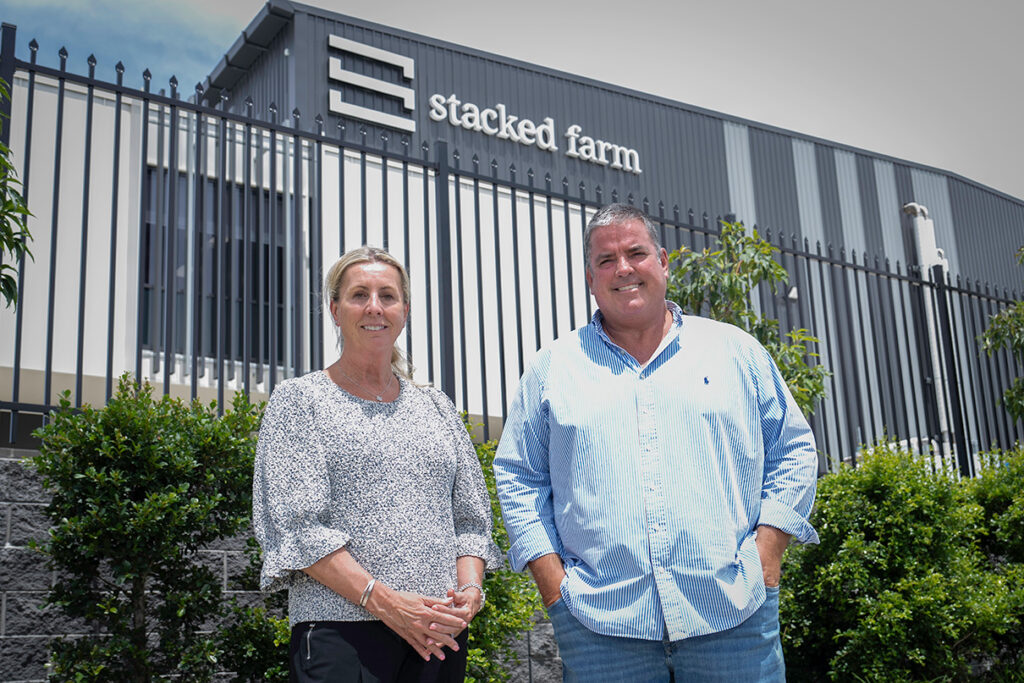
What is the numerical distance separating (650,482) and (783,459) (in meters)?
0.39

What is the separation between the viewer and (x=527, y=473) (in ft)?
7.86

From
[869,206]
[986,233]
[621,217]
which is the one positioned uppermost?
[869,206]

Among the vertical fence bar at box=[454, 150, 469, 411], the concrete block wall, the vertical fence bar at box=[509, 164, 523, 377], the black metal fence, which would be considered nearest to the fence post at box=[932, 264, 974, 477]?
the black metal fence

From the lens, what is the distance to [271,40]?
15359mm

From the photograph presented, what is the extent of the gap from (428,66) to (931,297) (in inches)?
449

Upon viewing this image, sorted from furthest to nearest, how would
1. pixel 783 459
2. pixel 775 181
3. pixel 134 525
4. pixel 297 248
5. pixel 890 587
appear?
pixel 775 181 → pixel 297 248 → pixel 890 587 → pixel 134 525 → pixel 783 459

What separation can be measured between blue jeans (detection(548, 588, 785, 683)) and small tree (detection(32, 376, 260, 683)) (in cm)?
164

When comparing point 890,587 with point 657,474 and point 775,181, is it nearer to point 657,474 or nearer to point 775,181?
point 657,474

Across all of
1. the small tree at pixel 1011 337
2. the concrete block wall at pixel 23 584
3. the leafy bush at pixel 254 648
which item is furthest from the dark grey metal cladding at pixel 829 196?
the concrete block wall at pixel 23 584

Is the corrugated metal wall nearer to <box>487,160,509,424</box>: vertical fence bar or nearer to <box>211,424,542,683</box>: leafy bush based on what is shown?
<box>487,160,509,424</box>: vertical fence bar

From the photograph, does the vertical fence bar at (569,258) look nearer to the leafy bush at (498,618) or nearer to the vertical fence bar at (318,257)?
the vertical fence bar at (318,257)

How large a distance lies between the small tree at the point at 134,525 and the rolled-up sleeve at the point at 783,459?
6.30 ft

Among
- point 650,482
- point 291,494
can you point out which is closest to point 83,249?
point 291,494

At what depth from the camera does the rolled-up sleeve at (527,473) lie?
2281 mm
